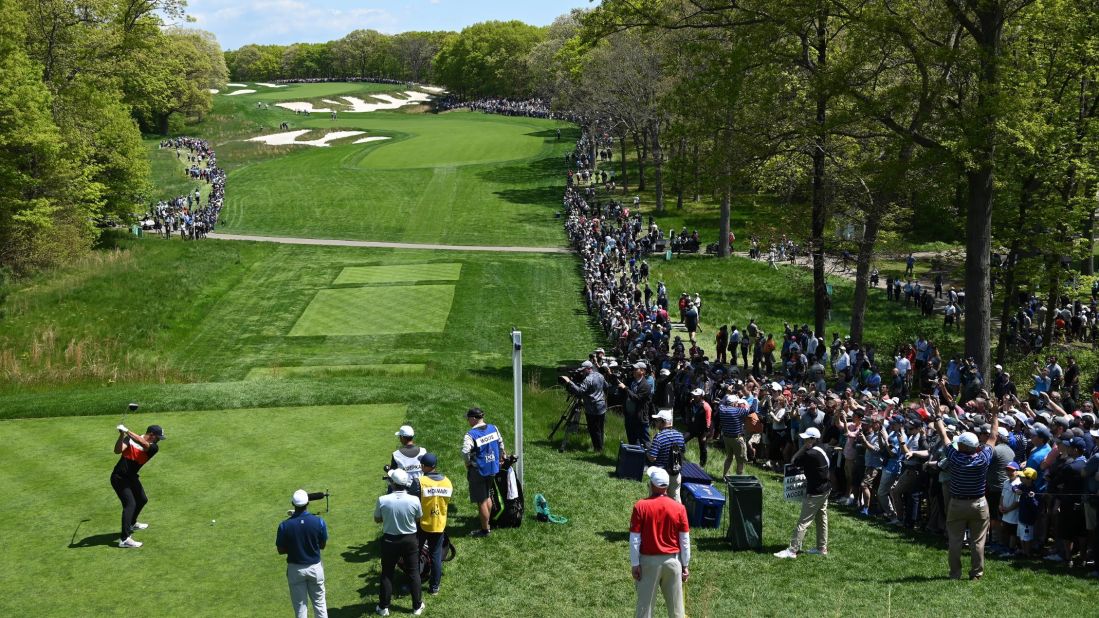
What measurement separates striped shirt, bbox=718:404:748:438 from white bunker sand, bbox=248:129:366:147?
81.2 meters

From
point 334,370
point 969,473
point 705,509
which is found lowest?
point 334,370

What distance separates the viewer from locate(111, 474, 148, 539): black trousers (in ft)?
43.4

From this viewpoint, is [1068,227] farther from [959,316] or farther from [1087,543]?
[1087,543]

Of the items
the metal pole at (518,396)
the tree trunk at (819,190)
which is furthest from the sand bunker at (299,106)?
the metal pole at (518,396)

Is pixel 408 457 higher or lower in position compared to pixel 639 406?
higher

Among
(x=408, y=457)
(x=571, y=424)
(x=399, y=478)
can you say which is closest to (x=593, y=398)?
(x=571, y=424)

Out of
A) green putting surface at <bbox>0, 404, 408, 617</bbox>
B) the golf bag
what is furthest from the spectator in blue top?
green putting surface at <bbox>0, 404, 408, 617</bbox>

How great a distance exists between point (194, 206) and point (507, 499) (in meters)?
55.9

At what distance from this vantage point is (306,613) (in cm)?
1098

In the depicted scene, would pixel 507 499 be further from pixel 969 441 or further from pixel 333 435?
pixel 969 441

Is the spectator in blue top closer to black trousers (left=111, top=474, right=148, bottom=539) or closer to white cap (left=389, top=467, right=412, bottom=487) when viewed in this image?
white cap (left=389, top=467, right=412, bottom=487)

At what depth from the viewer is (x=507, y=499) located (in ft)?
46.6

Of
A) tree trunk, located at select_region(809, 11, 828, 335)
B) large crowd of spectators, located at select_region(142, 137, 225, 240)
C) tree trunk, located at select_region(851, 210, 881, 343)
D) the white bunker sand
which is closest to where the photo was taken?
tree trunk, located at select_region(809, 11, 828, 335)

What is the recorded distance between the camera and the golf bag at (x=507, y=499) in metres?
14.1
